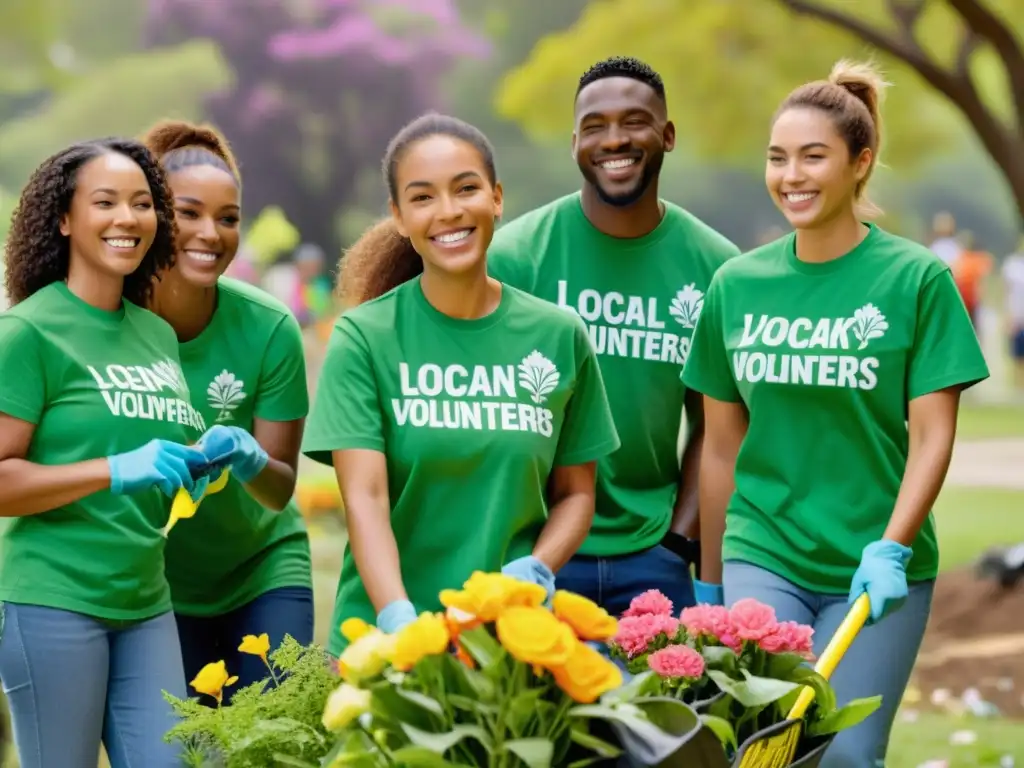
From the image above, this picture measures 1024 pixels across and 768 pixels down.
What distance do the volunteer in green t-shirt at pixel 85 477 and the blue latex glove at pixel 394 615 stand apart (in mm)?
591

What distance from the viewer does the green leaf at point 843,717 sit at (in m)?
2.74

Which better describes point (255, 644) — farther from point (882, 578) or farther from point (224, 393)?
point (882, 578)

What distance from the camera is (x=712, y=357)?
4.07 m

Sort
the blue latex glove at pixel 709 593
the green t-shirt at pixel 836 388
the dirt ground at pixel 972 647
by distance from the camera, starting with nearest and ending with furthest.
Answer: the green t-shirt at pixel 836 388 < the blue latex glove at pixel 709 593 < the dirt ground at pixel 972 647

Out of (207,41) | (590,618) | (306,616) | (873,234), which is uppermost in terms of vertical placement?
(207,41)

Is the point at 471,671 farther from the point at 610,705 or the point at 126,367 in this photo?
the point at 126,367

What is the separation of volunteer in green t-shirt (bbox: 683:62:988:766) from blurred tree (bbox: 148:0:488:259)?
16.6 m

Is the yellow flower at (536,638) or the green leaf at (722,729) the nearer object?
the yellow flower at (536,638)

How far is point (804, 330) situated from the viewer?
3875mm

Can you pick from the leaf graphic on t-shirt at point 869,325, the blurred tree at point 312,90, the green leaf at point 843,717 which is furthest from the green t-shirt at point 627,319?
the blurred tree at point 312,90

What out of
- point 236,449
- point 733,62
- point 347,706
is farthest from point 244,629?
point 733,62

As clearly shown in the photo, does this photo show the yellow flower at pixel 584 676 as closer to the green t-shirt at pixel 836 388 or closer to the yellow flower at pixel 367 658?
the yellow flower at pixel 367 658

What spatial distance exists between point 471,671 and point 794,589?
1.61 m

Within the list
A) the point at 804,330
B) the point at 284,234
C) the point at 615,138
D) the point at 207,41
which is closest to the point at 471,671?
the point at 804,330
